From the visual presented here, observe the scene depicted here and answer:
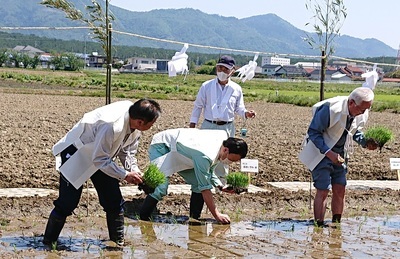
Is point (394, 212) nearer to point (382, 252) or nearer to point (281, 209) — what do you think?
point (281, 209)

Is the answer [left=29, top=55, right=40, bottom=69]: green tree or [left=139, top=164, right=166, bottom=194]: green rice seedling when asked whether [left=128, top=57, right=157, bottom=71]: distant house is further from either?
[left=139, top=164, right=166, bottom=194]: green rice seedling

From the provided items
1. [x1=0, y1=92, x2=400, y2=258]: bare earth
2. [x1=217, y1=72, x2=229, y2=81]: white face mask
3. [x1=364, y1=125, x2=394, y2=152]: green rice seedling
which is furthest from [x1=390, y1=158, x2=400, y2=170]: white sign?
[x1=217, y1=72, x2=229, y2=81]: white face mask

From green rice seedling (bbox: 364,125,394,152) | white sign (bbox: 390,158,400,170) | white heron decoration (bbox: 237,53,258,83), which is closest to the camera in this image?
green rice seedling (bbox: 364,125,394,152)

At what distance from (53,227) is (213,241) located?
1.52 m

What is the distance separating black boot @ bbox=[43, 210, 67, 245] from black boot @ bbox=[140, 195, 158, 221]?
4.84 ft

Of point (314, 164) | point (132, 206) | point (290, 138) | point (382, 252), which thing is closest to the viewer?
point (382, 252)

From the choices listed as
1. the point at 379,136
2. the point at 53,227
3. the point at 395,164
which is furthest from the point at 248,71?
the point at 53,227

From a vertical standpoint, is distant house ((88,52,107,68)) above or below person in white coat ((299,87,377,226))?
below

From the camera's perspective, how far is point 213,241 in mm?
6840

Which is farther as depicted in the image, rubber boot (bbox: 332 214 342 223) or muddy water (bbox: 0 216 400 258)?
rubber boot (bbox: 332 214 342 223)

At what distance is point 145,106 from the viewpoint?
19.1 feet

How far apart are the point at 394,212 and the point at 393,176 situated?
2.68 metres

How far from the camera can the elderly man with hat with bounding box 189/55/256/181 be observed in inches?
330

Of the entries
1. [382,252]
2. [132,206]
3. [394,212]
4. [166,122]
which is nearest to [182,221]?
[132,206]
